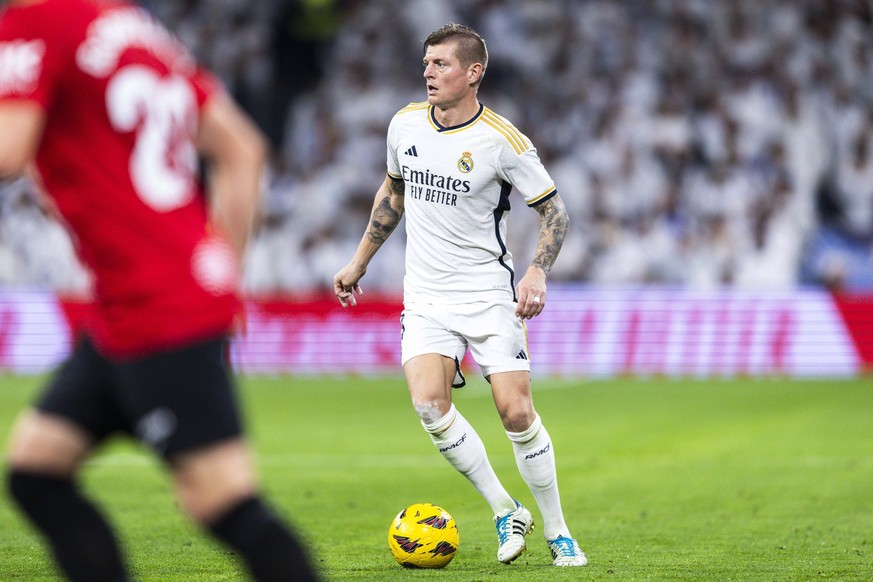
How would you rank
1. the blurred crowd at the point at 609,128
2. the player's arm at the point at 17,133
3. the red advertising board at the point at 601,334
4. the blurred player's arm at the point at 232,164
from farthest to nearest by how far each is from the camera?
the blurred crowd at the point at 609,128 < the red advertising board at the point at 601,334 < the blurred player's arm at the point at 232,164 < the player's arm at the point at 17,133

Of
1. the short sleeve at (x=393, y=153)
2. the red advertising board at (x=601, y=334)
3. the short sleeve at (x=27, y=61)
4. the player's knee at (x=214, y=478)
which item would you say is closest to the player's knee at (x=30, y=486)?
the player's knee at (x=214, y=478)

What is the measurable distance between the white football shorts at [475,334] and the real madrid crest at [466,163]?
656 mm

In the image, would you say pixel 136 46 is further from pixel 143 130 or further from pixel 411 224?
pixel 411 224

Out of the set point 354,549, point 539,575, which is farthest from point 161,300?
point 354,549

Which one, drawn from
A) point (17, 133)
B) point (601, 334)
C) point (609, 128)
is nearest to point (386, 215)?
point (17, 133)

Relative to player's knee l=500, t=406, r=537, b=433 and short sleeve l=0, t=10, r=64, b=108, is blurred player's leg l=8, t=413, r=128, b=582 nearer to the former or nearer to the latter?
short sleeve l=0, t=10, r=64, b=108

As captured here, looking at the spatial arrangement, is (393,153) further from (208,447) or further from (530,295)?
(208,447)

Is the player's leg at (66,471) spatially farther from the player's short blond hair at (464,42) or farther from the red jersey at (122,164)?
the player's short blond hair at (464,42)

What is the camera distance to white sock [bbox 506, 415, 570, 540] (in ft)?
21.4

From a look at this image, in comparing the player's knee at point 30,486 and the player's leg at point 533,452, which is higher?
the player's knee at point 30,486

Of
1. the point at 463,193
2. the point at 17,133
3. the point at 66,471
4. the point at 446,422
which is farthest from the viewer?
the point at 463,193

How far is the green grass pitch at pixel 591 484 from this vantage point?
6.55m

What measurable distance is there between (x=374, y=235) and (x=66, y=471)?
3417mm

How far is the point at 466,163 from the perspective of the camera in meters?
6.58
